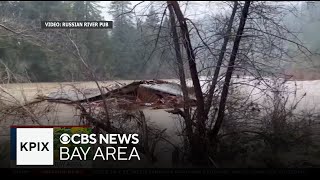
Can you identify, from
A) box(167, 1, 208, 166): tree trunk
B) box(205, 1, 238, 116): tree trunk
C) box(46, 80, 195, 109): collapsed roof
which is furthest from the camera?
box(46, 80, 195, 109): collapsed roof

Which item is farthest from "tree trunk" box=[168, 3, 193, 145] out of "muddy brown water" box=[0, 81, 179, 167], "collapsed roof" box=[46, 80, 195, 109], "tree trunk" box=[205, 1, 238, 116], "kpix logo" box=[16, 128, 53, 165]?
"kpix logo" box=[16, 128, 53, 165]

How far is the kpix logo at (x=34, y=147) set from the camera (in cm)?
364

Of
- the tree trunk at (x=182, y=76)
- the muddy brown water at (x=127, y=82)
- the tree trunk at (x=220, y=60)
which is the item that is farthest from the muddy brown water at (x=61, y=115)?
the tree trunk at (x=220, y=60)

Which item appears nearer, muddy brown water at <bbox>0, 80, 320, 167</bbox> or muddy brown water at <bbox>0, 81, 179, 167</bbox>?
muddy brown water at <bbox>0, 81, 179, 167</bbox>

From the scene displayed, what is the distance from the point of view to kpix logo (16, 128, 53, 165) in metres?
3.64

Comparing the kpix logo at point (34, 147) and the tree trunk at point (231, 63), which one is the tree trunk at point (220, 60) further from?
the kpix logo at point (34, 147)

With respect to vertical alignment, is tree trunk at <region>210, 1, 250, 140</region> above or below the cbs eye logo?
above


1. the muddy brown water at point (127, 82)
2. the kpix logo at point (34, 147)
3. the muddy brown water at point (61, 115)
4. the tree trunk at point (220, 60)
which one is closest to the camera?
the kpix logo at point (34, 147)

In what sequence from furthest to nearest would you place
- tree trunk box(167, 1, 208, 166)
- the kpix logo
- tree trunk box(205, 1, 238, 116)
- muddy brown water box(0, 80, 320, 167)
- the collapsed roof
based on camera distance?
the collapsed roof → tree trunk box(205, 1, 238, 116) → muddy brown water box(0, 80, 320, 167) → tree trunk box(167, 1, 208, 166) → the kpix logo

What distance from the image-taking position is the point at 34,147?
11.9 ft

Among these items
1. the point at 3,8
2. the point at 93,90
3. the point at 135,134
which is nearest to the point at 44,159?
the point at 135,134

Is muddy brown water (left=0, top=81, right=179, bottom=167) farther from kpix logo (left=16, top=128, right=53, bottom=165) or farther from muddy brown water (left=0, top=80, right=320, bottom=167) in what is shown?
kpix logo (left=16, top=128, right=53, bottom=165)

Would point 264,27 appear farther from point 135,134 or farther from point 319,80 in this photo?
point 135,134

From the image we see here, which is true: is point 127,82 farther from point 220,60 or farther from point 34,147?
point 34,147
